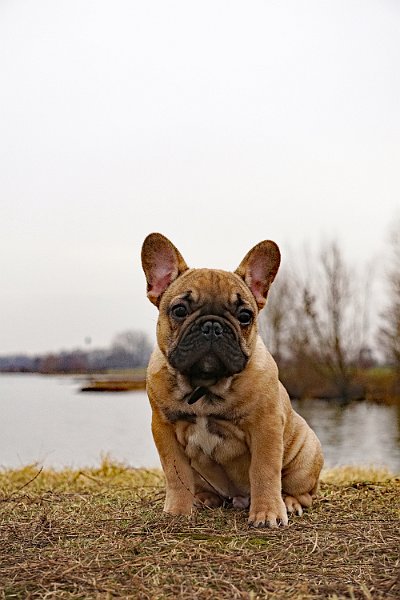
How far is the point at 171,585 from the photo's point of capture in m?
3.55

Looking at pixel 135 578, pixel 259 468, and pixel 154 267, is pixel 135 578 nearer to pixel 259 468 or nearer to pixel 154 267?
pixel 259 468

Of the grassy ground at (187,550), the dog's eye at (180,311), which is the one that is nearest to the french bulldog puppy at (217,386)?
the dog's eye at (180,311)

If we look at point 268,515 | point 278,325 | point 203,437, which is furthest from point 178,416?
point 278,325

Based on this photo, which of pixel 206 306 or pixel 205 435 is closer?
pixel 206 306

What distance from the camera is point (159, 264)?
5.53 m

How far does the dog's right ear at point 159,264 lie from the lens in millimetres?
5480

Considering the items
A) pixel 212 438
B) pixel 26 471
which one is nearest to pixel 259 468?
pixel 212 438

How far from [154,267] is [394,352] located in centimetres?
2306

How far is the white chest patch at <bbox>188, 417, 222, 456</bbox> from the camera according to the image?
16.9 ft

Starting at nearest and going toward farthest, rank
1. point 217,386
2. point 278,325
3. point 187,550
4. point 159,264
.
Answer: point 187,550 → point 217,386 → point 159,264 → point 278,325

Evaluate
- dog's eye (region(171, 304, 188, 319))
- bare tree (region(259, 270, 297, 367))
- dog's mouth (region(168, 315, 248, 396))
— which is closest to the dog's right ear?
dog's eye (region(171, 304, 188, 319))

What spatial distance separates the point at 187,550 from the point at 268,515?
0.93 meters

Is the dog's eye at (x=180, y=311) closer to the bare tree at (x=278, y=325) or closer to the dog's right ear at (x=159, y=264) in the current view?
the dog's right ear at (x=159, y=264)

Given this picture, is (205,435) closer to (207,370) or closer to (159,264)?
(207,370)
